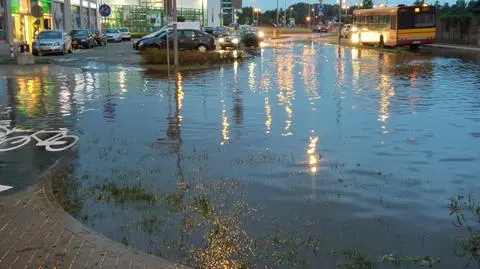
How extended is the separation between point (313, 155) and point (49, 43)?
106 ft

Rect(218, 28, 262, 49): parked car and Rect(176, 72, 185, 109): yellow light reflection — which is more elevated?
Rect(218, 28, 262, 49): parked car

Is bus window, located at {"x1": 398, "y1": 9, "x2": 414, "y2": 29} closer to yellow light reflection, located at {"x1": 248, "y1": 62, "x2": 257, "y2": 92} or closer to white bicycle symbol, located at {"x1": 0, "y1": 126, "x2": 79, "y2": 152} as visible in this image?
yellow light reflection, located at {"x1": 248, "y1": 62, "x2": 257, "y2": 92}

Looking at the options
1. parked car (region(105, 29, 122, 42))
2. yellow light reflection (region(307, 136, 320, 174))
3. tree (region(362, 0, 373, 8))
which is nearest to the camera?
yellow light reflection (region(307, 136, 320, 174))

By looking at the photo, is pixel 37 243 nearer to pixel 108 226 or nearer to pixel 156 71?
pixel 108 226

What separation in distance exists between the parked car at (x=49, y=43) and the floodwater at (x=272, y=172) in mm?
21276

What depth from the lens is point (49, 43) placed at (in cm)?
3875

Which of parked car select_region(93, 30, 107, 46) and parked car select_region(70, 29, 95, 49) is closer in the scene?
parked car select_region(70, 29, 95, 49)

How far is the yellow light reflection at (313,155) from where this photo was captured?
8.94 m

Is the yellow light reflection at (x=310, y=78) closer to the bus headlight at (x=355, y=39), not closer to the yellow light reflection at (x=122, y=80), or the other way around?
the yellow light reflection at (x=122, y=80)

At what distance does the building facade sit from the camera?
40844 mm

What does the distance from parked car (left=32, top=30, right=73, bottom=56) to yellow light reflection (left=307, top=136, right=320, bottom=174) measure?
101 feet

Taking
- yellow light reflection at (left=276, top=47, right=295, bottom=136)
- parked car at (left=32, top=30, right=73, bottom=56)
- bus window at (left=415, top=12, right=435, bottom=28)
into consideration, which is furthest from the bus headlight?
yellow light reflection at (left=276, top=47, right=295, bottom=136)

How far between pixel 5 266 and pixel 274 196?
343 cm

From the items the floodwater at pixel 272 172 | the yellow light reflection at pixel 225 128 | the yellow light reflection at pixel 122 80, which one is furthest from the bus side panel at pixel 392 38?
the yellow light reflection at pixel 225 128
